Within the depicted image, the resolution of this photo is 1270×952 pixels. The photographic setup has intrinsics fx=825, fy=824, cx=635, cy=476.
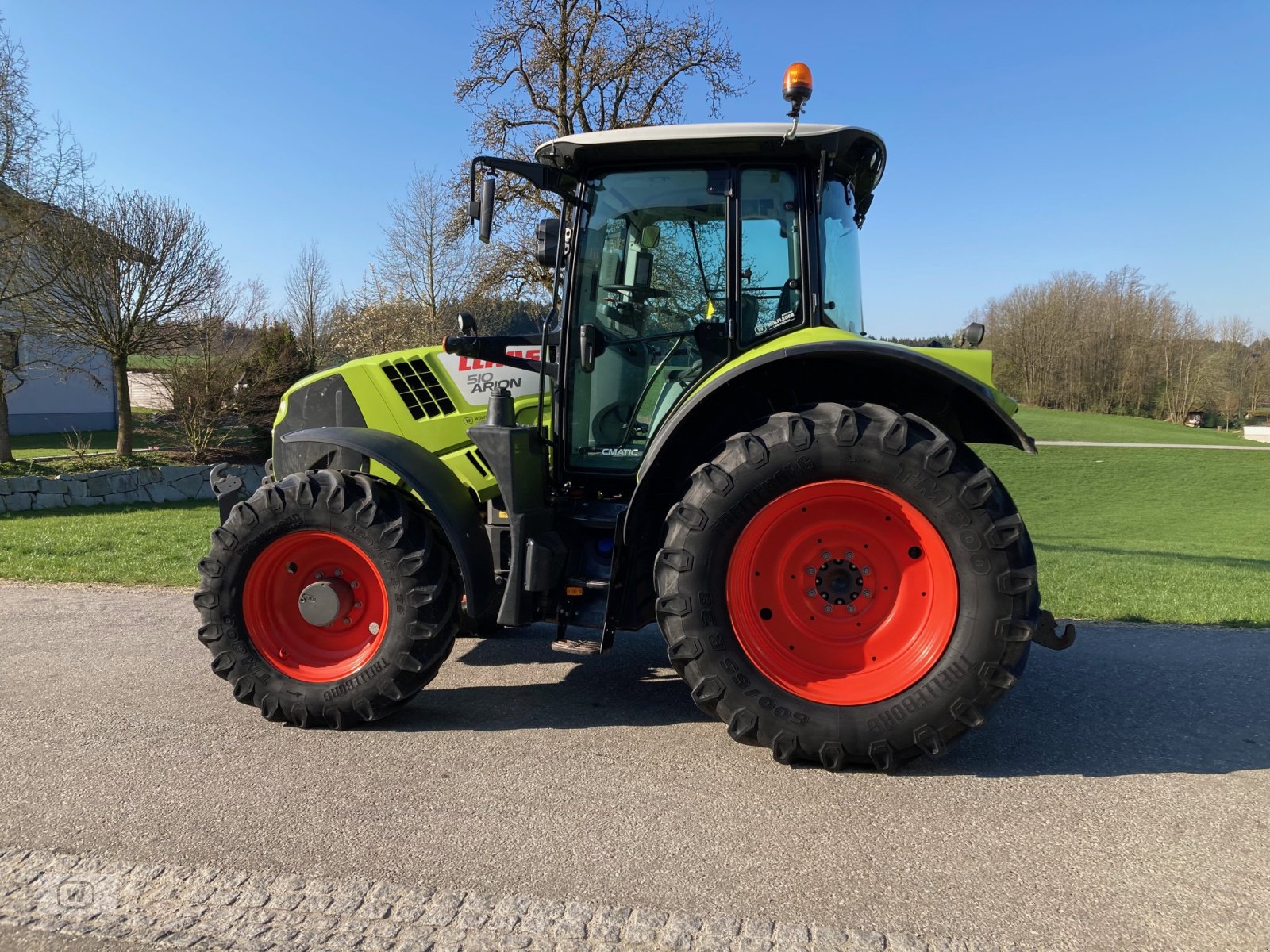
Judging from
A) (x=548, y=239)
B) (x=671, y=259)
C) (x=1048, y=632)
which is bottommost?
(x=1048, y=632)

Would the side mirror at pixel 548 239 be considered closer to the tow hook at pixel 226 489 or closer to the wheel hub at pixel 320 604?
the wheel hub at pixel 320 604

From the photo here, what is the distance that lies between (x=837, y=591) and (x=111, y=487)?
13386mm

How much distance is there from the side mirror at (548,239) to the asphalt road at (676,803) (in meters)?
2.06

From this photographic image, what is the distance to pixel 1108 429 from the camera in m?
41.3

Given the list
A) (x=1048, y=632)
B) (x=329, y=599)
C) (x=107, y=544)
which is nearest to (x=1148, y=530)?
(x=1048, y=632)

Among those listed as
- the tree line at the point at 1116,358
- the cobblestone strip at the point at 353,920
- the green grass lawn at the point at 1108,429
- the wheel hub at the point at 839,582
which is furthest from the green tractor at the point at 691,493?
the tree line at the point at 1116,358

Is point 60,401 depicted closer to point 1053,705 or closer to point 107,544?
point 107,544

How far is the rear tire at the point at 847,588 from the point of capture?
9.86 ft

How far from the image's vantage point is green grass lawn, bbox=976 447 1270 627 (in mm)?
6609

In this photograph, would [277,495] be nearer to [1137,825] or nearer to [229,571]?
[229,571]

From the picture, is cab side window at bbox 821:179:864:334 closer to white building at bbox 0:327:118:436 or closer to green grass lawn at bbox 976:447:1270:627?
green grass lawn at bbox 976:447:1270:627

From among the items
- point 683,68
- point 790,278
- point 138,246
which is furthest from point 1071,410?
point 790,278

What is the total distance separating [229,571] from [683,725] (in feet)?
6.81

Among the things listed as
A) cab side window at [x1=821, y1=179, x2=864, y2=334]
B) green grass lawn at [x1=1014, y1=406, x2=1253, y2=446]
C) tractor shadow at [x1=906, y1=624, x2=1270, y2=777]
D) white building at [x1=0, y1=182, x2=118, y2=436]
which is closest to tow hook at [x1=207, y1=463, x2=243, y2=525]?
cab side window at [x1=821, y1=179, x2=864, y2=334]
